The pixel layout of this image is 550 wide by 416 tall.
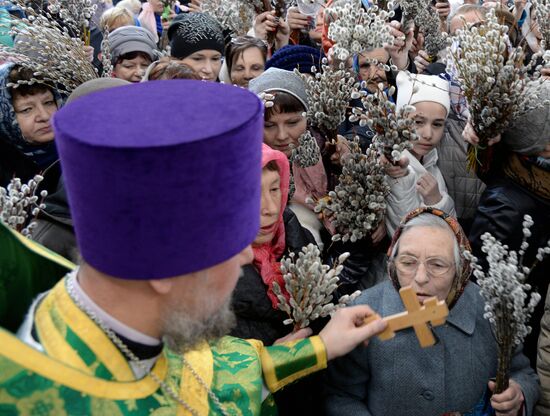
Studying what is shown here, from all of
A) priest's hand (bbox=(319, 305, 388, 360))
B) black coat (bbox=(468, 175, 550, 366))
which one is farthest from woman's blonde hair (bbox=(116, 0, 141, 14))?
priest's hand (bbox=(319, 305, 388, 360))

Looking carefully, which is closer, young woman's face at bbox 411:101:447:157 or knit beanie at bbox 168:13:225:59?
young woman's face at bbox 411:101:447:157

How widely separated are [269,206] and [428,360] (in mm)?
918

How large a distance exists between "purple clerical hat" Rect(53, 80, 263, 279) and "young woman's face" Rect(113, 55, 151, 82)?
3.58 meters

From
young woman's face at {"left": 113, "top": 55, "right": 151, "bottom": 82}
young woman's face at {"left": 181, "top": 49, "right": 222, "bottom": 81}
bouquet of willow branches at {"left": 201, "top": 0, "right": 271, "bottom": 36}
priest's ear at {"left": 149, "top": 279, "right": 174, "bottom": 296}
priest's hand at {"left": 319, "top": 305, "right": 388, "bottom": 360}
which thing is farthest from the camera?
bouquet of willow branches at {"left": 201, "top": 0, "right": 271, "bottom": 36}

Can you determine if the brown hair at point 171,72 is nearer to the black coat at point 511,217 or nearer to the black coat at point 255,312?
the black coat at point 255,312

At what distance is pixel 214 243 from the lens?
1.60 meters

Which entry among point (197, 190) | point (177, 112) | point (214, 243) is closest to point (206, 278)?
point (214, 243)

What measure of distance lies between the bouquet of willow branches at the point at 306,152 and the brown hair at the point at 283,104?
0.26m

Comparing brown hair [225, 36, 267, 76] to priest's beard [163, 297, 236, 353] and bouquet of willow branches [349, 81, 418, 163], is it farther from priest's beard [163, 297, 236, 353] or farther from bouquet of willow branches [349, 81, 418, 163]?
priest's beard [163, 297, 236, 353]

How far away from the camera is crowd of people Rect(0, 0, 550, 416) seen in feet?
4.90

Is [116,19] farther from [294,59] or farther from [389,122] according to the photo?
[389,122]

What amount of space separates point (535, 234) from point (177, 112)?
2457mm

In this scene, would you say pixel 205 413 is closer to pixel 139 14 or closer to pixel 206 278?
pixel 206 278

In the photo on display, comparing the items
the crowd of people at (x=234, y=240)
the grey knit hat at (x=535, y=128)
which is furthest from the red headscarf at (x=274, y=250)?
the grey knit hat at (x=535, y=128)
